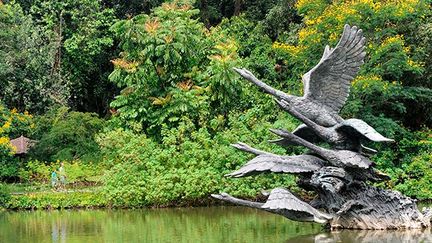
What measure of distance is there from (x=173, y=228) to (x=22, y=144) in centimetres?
1203

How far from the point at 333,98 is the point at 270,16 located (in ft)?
43.9

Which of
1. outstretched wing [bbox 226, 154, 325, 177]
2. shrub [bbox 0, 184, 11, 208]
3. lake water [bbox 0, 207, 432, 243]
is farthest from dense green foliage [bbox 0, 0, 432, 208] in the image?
outstretched wing [bbox 226, 154, 325, 177]

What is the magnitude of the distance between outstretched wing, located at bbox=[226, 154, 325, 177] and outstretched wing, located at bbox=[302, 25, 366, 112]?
1.02 m

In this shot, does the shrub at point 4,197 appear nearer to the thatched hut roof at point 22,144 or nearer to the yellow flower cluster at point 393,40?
the thatched hut roof at point 22,144

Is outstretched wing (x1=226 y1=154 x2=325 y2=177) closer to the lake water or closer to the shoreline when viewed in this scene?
the lake water

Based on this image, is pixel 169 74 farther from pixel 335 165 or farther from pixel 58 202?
pixel 335 165

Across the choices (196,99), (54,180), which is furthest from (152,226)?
(54,180)

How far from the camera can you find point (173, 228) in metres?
12.3

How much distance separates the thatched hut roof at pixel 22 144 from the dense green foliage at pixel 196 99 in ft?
0.96

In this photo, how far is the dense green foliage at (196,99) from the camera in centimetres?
1703

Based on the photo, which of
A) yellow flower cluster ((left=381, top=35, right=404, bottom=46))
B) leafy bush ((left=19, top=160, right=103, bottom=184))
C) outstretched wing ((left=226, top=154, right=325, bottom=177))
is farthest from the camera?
leafy bush ((left=19, top=160, right=103, bottom=184))

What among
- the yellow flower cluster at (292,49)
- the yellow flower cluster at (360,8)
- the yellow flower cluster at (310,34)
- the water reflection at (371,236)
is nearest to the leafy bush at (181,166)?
the yellow flower cluster at (292,49)

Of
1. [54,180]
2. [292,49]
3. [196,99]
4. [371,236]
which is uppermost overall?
[292,49]

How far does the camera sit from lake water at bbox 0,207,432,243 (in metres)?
10.4
